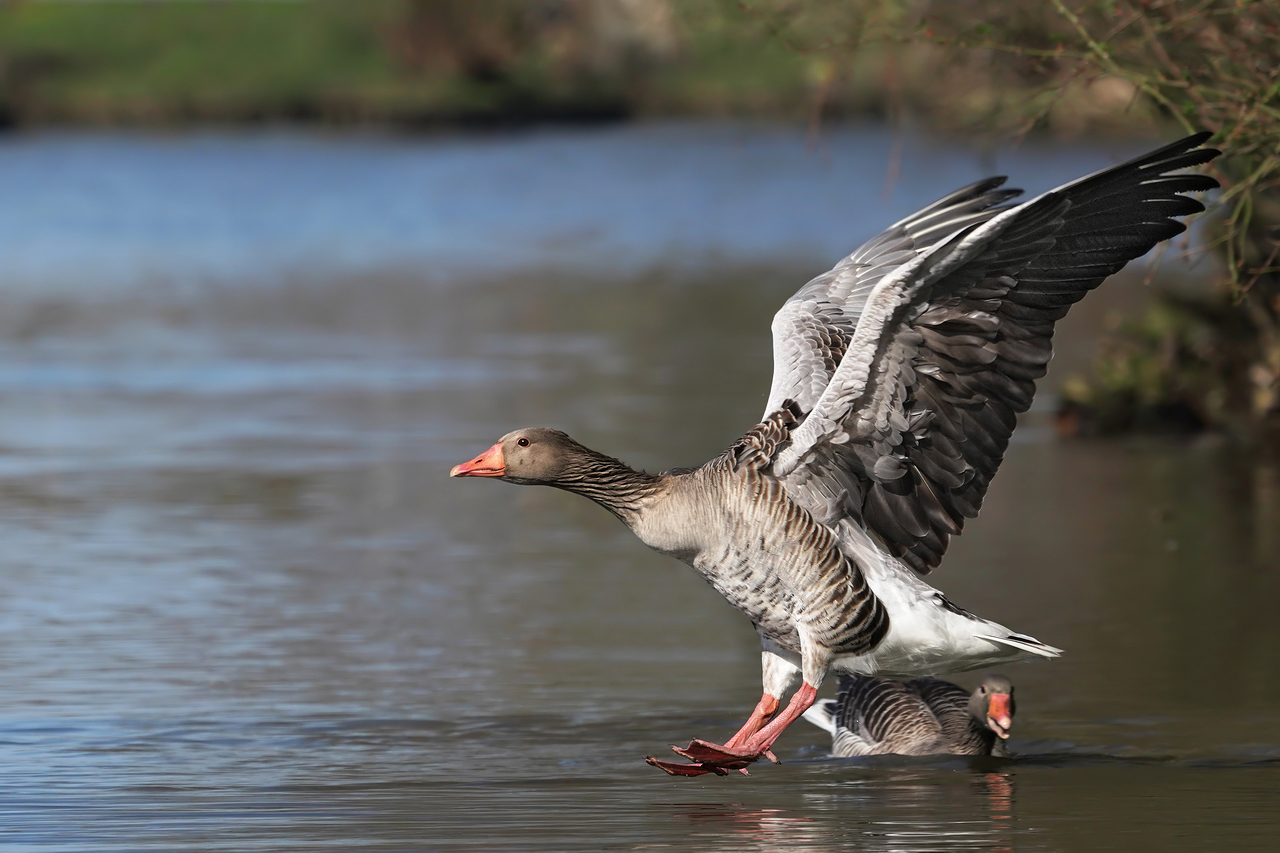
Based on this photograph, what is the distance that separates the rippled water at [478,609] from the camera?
23.0ft

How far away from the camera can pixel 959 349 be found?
704 centimetres

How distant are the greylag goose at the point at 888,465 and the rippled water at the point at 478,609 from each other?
1.85 ft

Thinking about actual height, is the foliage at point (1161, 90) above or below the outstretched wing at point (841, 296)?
above

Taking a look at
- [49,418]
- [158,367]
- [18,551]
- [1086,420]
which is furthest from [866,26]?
[158,367]

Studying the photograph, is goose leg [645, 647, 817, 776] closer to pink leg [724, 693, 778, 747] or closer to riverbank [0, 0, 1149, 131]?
pink leg [724, 693, 778, 747]

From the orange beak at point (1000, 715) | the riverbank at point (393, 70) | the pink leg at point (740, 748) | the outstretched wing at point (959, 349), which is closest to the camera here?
the outstretched wing at point (959, 349)

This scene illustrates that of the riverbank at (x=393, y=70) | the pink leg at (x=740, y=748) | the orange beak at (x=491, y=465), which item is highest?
the riverbank at (x=393, y=70)

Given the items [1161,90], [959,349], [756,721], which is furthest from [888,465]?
[1161,90]

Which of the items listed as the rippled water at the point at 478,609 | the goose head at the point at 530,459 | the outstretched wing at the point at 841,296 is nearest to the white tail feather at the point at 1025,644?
the rippled water at the point at 478,609

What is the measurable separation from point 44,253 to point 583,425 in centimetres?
1947

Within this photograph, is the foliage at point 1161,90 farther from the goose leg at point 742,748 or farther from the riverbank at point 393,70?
the riverbank at point 393,70

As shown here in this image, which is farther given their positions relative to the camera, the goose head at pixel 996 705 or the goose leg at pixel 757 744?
the goose head at pixel 996 705

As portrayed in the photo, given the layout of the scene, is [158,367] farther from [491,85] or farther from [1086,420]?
[491,85]

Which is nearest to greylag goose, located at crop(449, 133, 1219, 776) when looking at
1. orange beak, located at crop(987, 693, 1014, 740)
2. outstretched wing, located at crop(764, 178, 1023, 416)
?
outstretched wing, located at crop(764, 178, 1023, 416)
